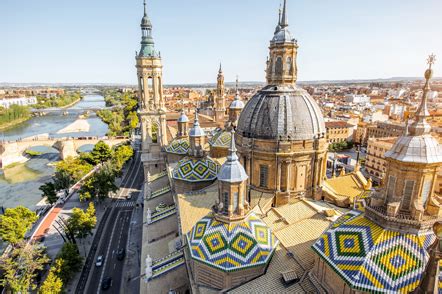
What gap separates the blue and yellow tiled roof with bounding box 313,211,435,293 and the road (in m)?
19.8

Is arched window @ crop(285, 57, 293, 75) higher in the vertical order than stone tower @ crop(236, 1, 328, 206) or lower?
higher

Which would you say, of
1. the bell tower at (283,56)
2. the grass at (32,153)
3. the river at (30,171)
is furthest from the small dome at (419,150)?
the grass at (32,153)

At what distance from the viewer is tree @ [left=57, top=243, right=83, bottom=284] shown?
22.1m

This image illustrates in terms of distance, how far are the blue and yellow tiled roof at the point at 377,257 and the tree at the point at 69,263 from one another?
21.0 m

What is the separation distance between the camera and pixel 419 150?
34.6ft

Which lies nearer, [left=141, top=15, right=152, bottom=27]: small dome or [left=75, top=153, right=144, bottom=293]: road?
[left=75, top=153, right=144, bottom=293]: road

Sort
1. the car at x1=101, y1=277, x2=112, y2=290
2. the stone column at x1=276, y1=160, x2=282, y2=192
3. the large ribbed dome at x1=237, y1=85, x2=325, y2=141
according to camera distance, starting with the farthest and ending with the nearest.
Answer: the car at x1=101, y1=277, x2=112, y2=290, the stone column at x1=276, y1=160, x2=282, y2=192, the large ribbed dome at x1=237, y1=85, x2=325, y2=141

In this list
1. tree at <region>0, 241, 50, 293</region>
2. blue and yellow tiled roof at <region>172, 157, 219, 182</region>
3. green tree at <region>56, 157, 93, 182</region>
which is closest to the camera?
tree at <region>0, 241, 50, 293</region>

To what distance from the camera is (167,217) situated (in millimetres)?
24859

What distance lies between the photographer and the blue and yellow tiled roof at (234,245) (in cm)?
1390

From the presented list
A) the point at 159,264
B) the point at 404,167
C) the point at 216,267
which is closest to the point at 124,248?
the point at 159,264

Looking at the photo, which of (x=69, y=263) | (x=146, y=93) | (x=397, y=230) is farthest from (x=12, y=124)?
(x=397, y=230)

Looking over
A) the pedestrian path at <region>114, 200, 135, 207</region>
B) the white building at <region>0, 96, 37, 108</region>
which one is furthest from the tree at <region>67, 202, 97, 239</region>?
A: the white building at <region>0, 96, 37, 108</region>

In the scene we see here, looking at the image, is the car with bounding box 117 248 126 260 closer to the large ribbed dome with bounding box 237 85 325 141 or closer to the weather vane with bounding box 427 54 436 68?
the large ribbed dome with bounding box 237 85 325 141
